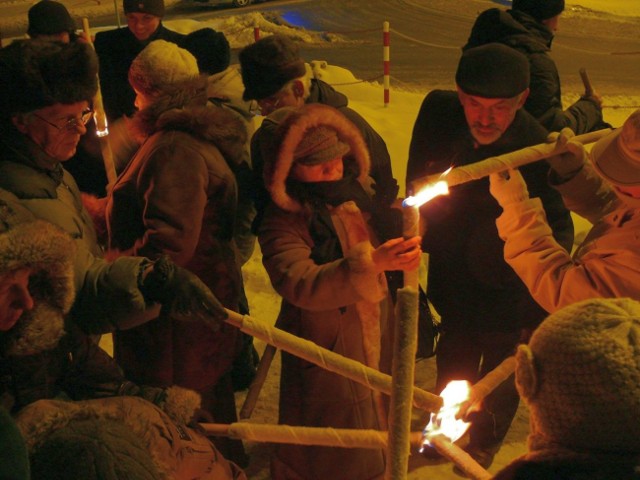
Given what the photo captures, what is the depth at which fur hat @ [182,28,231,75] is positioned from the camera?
4.68 metres

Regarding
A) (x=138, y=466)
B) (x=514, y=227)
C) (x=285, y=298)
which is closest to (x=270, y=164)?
(x=285, y=298)

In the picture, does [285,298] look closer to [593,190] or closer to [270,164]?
[270,164]

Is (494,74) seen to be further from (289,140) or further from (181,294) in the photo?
(181,294)

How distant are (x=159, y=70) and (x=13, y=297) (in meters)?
1.69

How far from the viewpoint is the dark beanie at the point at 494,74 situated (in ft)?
10.0

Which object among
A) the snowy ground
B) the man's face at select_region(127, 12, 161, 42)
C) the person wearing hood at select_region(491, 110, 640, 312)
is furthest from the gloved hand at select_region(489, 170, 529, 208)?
the man's face at select_region(127, 12, 161, 42)

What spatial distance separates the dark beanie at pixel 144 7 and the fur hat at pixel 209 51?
17.7 inches

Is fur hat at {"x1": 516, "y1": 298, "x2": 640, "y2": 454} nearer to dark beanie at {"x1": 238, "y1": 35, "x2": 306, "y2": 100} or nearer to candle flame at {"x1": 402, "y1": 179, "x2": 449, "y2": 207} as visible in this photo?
candle flame at {"x1": 402, "y1": 179, "x2": 449, "y2": 207}

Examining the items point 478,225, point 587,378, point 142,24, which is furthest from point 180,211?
point 142,24

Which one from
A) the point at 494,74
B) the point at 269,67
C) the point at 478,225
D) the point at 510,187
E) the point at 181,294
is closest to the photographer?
the point at 181,294

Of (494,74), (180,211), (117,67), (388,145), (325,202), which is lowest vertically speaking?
(388,145)

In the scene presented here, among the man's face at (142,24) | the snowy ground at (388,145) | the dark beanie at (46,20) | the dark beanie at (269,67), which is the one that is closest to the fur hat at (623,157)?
the dark beanie at (269,67)

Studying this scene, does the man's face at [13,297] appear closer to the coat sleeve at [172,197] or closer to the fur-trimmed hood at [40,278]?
the fur-trimmed hood at [40,278]

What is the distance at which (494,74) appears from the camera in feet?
10.1
